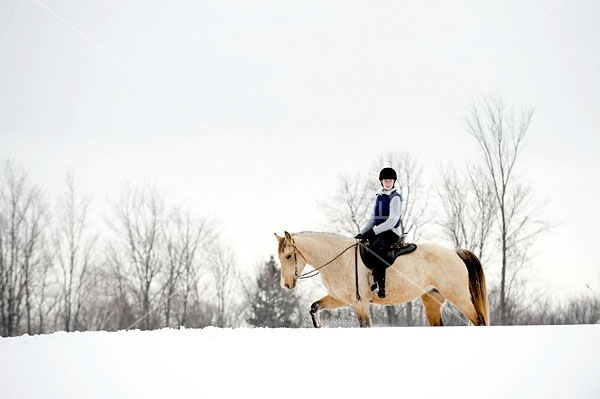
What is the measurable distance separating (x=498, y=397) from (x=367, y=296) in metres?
6.28

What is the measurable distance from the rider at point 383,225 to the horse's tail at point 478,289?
1556 millimetres

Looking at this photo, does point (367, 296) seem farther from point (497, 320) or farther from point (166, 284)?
point (166, 284)

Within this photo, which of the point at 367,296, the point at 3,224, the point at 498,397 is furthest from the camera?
the point at 3,224

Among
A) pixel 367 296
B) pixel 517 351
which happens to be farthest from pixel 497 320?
pixel 517 351

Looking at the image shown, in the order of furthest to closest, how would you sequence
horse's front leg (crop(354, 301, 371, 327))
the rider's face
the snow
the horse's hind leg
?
the horse's hind leg, the rider's face, horse's front leg (crop(354, 301, 371, 327)), the snow

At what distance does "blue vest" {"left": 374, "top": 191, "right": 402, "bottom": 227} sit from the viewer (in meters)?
9.03

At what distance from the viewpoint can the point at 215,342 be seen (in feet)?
12.2

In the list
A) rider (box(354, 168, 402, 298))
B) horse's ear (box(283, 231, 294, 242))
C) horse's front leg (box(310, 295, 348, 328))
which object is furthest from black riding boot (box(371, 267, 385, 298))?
horse's ear (box(283, 231, 294, 242))

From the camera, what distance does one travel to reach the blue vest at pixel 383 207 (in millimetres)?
9031

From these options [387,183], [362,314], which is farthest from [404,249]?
[362,314]

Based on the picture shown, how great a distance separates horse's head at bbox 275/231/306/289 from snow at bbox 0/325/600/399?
5.47 m

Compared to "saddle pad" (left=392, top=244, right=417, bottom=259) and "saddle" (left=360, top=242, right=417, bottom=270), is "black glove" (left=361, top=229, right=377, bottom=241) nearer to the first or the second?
"saddle" (left=360, top=242, right=417, bottom=270)

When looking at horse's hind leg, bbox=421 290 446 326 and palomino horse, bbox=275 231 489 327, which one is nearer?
palomino horse, bbox=275 231 489 327

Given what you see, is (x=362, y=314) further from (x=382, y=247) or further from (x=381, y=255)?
(x=382, y=247)
